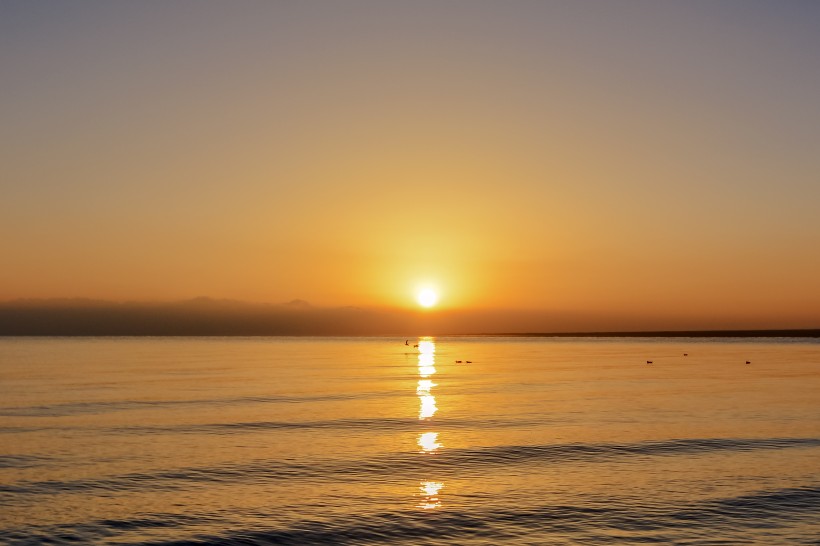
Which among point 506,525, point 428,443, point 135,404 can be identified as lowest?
point 135,404

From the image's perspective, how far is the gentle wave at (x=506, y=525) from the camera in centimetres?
2311

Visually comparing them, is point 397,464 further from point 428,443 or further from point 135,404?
point 135,404

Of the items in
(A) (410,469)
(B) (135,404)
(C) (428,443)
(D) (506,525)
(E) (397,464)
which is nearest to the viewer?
(D) (506,525)

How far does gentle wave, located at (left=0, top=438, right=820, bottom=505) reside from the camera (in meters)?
30.3

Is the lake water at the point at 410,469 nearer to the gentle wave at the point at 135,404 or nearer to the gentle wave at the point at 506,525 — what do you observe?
the gentle wave at the point at 506,525

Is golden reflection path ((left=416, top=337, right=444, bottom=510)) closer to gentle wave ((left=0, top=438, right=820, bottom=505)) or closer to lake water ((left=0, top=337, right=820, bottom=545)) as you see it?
lake water ((left=0, top=337, right=820, bottom=545))

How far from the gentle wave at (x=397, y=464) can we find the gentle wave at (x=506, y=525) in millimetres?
5621

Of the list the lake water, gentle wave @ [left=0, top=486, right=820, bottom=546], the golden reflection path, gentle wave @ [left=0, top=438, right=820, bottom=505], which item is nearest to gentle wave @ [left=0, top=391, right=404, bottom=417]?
the lake water

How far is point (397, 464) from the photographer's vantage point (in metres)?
34.8

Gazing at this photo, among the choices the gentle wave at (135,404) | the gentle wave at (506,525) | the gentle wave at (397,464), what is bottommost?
the gentle wave at (135,404)

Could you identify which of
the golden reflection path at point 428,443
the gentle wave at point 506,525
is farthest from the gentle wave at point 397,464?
the gentle wave at point 506,525

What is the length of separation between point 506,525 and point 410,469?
9.78m

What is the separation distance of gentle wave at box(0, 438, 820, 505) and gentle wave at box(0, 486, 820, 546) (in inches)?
221

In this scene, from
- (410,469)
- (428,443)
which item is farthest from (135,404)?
(410,469)
